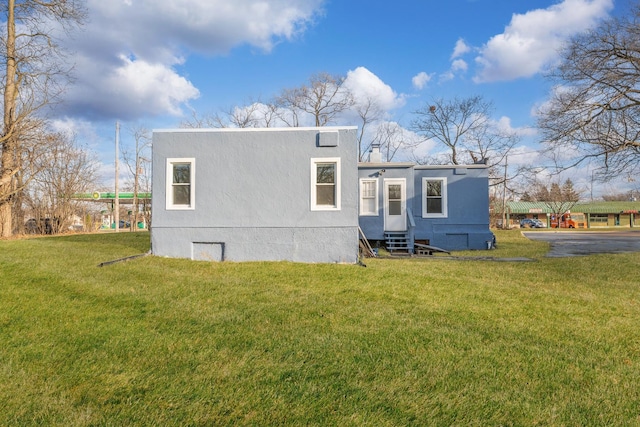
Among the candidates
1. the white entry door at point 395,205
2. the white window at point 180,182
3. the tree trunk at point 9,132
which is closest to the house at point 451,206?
the white entry door at point 395,205

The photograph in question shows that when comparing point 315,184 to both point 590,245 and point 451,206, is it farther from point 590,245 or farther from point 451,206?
point 590,245

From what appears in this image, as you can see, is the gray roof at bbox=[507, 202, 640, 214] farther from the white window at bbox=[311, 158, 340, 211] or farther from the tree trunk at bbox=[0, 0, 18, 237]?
the tree trunk at bbox=[0, 0, 18, 237]

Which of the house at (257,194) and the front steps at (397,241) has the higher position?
the house at (257,194)

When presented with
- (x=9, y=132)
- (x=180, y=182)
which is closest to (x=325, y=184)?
(x=180, y=182)

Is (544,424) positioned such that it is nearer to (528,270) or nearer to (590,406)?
→ (590,406)

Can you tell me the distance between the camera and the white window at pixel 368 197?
46.8 ft

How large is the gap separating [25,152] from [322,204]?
14.4 meters

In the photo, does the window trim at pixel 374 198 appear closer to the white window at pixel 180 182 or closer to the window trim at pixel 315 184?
the window trim at pixel 315 184

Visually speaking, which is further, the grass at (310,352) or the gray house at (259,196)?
the gray house at (259,196)

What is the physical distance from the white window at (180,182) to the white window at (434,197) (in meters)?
9.02

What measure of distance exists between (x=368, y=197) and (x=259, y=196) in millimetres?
5589

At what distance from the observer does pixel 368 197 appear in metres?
14.4

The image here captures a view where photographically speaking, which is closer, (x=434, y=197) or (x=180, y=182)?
(x=180, y=182)

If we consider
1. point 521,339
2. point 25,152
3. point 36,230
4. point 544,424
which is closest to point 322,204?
point 521,339
